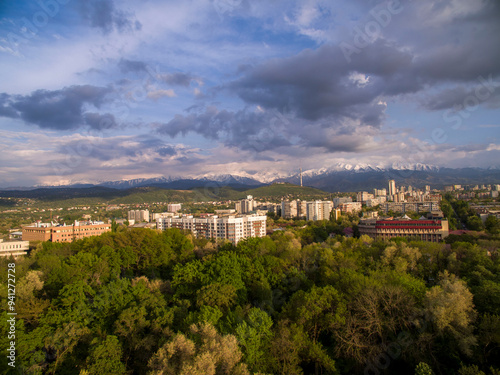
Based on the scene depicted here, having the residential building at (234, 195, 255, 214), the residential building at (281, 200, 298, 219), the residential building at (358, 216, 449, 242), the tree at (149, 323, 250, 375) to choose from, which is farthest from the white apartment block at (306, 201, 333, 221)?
the tree at (149, 323, 250, 375)

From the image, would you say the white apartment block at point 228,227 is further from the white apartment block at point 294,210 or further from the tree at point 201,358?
the tree at point 201,358

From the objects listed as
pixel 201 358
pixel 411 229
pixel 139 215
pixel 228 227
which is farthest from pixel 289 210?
pixel 201 358

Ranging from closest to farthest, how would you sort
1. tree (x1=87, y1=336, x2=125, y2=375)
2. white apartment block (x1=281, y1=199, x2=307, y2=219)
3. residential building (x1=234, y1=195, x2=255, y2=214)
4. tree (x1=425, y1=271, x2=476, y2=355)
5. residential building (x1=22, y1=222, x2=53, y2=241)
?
tree (x1=87, y1=336, x2=125, y2=375)
tree (x1=425, y1=271, x2=476, y2=355)
residential building (x1=22, y1=222, x2=53, y2=241)
white apartment block (x1=281, y1=199, x2=307, y2=219)
residential building (x1=234, y1=195, x2=255, y2=214)

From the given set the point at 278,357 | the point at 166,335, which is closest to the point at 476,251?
the point at 278,357

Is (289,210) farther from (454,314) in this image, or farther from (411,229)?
(454,314)

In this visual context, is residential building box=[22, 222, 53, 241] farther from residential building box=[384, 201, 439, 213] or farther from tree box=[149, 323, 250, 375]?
residential building box=[384, 201, 439, 213]
